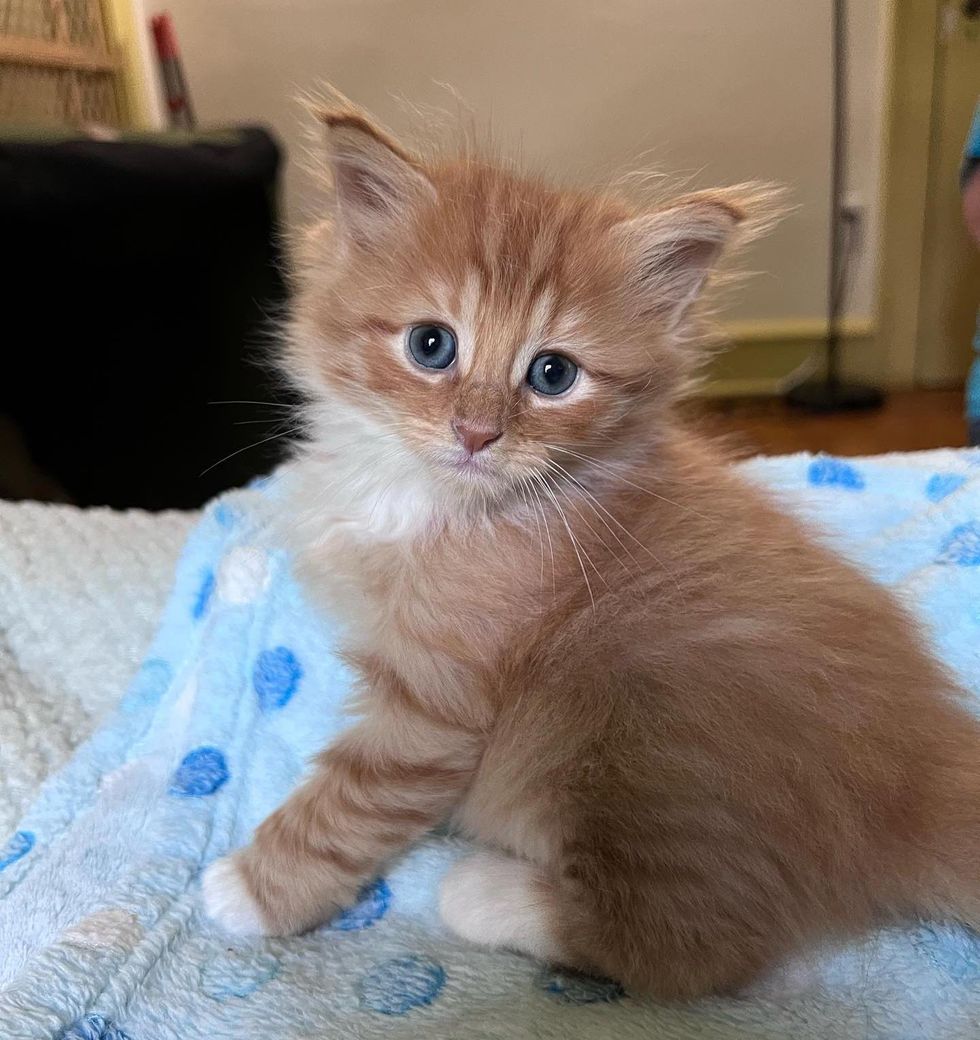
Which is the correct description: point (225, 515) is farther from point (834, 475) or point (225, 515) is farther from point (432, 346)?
point (834, 475)

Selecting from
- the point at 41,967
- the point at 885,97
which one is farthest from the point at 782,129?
the point at 41,967

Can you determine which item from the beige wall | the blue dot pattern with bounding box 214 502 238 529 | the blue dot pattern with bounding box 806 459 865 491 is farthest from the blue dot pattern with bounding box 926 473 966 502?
the beige wall

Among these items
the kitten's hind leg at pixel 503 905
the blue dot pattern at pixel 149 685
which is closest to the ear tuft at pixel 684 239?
the kitten's hind leg at pixel 503 905

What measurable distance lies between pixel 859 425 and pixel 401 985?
294 cm

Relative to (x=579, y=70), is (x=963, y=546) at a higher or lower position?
lower

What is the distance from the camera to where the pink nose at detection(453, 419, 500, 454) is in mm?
937

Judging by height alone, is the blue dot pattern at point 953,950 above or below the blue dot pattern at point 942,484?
below

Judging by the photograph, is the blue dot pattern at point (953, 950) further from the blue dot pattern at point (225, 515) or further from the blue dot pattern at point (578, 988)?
the blue dot pattern at point (225, 515)

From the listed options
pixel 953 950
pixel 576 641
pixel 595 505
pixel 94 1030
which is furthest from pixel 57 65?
pixel 953 950

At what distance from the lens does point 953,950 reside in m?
0.90

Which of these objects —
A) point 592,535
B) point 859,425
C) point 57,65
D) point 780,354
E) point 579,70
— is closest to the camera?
point 592,535

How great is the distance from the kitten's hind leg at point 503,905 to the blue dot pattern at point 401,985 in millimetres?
60

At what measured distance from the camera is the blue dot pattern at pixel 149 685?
1.35m

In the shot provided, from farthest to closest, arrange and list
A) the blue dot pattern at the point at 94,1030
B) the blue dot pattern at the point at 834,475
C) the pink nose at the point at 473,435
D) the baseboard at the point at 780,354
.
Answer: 1. the baseboard at the point at 780,354
2. the blue dot pattern at the point at 834,475
3. the pink nose at the point at 473,435
4. the blue dot pattern at the point at 94,1030
